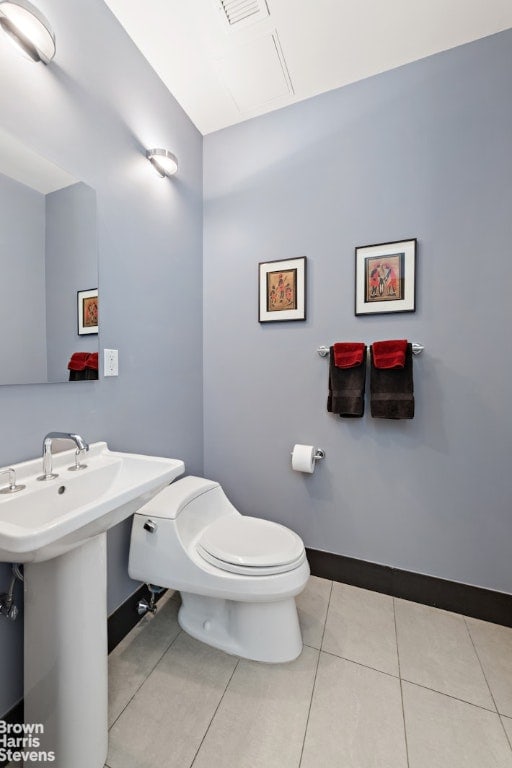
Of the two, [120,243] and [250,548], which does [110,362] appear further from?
[250,548]

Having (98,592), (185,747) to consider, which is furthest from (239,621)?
(98,592)

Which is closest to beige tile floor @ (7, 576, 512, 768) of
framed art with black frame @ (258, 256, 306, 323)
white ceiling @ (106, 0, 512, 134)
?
framed art with black frame @ (258, 256, 306, 323)

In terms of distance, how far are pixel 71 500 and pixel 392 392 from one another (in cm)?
137

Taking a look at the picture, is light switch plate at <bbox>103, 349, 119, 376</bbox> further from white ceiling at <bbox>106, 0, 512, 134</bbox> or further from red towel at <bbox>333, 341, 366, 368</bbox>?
white ceiling at <bbox>106, 0, 512, 134</bbox>

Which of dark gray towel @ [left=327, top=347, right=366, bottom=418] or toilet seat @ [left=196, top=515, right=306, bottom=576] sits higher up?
dark gray towel @ [left=327, top=347, right=366, bottom=418]

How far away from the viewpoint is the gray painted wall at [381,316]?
1373 mm

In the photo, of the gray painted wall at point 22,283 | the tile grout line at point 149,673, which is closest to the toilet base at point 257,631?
the tile grout line at point 149,673

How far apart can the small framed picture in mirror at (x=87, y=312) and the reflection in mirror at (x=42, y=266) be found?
0.05ft

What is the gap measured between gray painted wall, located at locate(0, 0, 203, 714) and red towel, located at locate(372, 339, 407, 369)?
3.39 ft

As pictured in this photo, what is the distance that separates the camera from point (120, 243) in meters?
1.30

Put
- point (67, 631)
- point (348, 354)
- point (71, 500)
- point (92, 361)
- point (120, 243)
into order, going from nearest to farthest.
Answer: point (67, 631)
point (71, 500)
point (92, 361)
point (120, 243)
point (348, 354)

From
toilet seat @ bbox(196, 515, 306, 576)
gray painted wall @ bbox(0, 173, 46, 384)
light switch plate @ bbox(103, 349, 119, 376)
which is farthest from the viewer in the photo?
light switch plate @ bbox(103, 349, 119, 376)

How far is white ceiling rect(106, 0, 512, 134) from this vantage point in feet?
4.11

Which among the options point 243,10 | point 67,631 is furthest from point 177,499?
point 243,10
